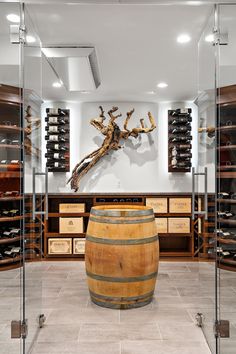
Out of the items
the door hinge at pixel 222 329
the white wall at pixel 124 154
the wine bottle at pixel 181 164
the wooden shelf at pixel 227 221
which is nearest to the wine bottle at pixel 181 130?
the white wall at pixel 124 154

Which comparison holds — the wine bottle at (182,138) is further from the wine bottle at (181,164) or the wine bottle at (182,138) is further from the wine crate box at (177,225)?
the wine crate box at (177,225)

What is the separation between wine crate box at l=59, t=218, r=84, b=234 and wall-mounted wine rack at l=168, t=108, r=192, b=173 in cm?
188

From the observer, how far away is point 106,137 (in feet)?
18.1

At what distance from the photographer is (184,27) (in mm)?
2883

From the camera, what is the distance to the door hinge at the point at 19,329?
7.63 feet

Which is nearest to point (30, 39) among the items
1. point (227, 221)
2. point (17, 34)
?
point (17, 34)

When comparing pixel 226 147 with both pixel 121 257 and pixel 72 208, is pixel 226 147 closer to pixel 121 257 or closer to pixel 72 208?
pixel 121 257

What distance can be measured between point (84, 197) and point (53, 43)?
272cm

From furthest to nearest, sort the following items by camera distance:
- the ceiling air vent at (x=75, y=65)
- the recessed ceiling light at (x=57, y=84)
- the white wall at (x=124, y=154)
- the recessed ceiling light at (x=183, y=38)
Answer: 1. the white wall at (x=124, y=154)
2. the recessed ceiling light at (x=57, y=84)
3. the ceiling air vent at (x=75, y=65)
4. the recessed ceiling light at (x=183, y=38)

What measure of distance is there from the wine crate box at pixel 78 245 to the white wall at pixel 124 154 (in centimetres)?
91

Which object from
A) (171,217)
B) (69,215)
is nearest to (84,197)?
(69,215)

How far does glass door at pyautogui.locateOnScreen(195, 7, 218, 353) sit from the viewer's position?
244 cm

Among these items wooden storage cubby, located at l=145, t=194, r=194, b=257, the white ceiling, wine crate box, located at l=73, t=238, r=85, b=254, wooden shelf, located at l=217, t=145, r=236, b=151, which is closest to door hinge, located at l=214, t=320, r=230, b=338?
wooden shelf, located at l=217, t=145, r=236, b=151

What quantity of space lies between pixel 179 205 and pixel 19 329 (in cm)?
356
